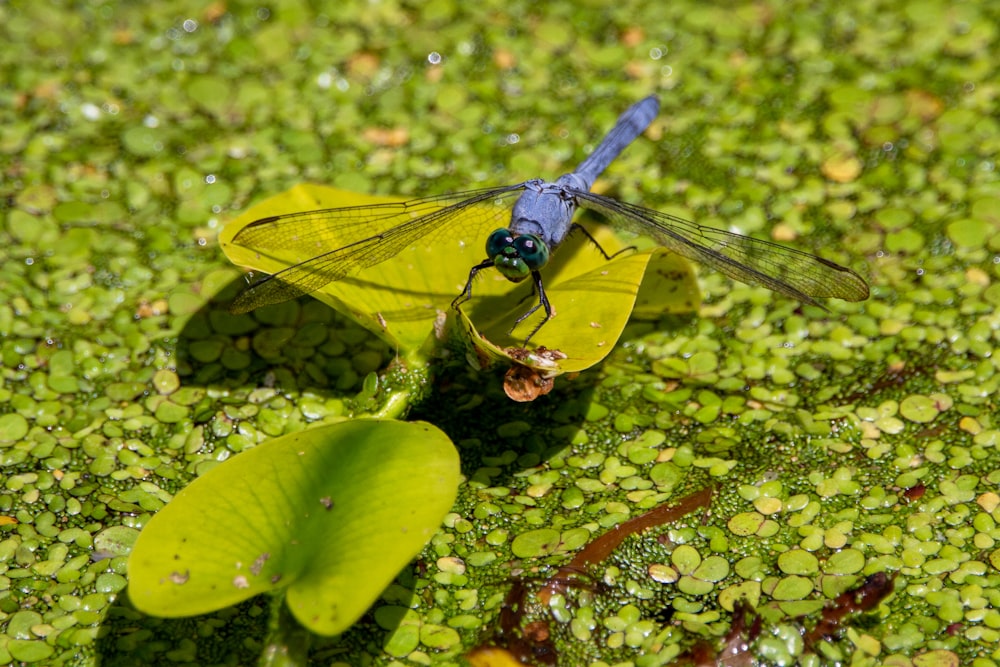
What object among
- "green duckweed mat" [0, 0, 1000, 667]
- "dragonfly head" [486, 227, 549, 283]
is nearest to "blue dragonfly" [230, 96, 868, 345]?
"dragonfly head" [486, 227, 549, 283]

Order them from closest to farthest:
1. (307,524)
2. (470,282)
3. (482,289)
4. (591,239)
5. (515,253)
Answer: (307,524) → (515,253) → (470,282) → (482,289) → (591,239)

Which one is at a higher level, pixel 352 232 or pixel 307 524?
pixel 352 232

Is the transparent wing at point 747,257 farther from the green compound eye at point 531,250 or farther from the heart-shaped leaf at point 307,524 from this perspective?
the heart-shaped leaf at point 307,524

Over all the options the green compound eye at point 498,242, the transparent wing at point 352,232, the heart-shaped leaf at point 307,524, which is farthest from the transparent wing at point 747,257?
the heart-shaped leaf at point 307,524

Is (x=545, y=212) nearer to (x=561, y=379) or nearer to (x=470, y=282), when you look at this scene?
(x=470, y=282)

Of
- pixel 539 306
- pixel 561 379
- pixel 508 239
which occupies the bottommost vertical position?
pixel 561 379

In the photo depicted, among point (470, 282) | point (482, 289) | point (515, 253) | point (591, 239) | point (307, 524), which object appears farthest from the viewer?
point (591, 239)

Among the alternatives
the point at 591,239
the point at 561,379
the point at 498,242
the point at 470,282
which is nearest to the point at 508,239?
the point at 498,242
